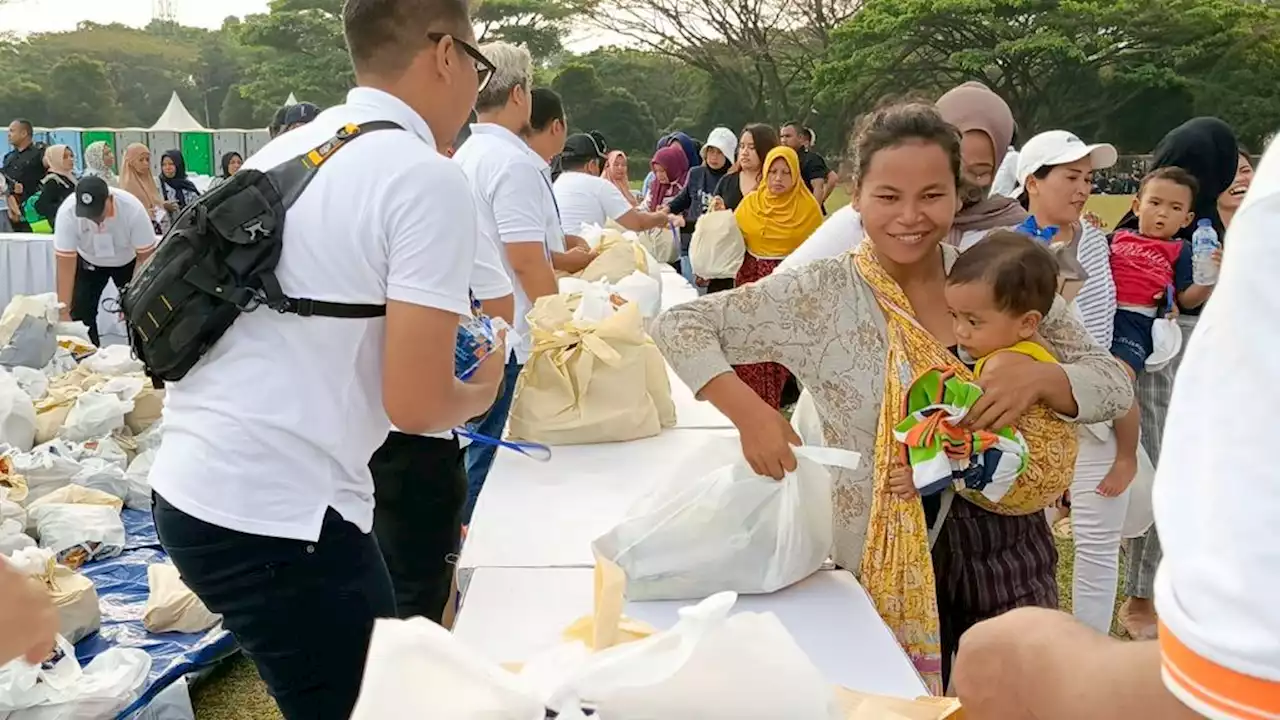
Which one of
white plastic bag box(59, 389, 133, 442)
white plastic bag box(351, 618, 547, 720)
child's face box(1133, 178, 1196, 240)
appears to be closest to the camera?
white plastic bag box(351, 618, 547, 720)

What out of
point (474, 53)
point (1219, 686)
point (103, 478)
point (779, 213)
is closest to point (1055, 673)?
point (1219, 686)

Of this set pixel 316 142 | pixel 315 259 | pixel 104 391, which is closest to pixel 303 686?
pixel 315 259

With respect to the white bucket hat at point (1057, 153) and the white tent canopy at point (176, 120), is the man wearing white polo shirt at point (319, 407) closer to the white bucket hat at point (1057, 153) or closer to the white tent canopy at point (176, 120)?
the white bucket hat at point (1057, 153)

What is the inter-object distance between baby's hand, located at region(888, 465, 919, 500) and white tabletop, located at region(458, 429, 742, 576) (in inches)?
9.7

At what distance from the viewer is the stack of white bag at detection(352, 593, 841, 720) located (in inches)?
36.0

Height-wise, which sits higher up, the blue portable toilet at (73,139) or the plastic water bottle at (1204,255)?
the plastic water bottle at (1204,255)

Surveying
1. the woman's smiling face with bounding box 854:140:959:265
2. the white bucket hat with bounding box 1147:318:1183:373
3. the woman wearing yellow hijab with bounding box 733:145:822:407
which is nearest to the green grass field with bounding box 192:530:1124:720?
the woman's smiling face with bounding box 854:140:959:265

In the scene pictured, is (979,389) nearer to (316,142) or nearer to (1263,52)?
(316,142)

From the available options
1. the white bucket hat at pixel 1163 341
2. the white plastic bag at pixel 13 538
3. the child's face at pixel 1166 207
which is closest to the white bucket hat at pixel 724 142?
the child's face at pixel 1166 207

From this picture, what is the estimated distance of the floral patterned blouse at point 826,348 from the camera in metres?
1.71

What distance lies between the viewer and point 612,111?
27.6 metres

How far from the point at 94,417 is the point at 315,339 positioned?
3319 mm

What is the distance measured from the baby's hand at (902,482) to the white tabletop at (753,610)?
19cm

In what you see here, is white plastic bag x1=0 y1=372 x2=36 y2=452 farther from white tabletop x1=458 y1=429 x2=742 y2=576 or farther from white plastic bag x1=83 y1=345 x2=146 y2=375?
white tabletop x1=458 y1=429 x2=742 y2=576
